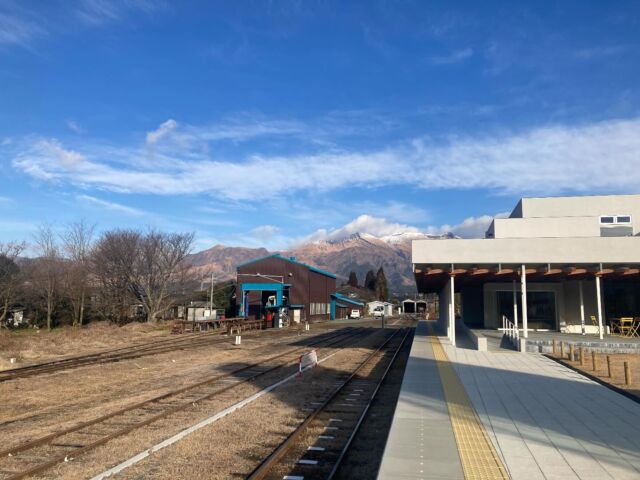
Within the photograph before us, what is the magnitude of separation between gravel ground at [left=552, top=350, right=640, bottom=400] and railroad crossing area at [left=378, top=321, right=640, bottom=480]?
0.93m

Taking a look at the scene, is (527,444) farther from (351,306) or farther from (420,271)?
(351,306)

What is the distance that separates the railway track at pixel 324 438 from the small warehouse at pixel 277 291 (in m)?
36.8

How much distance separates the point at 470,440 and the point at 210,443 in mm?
4420

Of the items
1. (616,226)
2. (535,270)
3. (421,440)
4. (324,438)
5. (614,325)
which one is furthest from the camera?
(616,226)

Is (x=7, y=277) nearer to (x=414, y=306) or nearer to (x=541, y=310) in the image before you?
(x=541, y=310)

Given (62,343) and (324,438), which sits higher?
(324,438)

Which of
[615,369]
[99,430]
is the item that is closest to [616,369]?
[615,369]

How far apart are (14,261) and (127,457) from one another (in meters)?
49.7

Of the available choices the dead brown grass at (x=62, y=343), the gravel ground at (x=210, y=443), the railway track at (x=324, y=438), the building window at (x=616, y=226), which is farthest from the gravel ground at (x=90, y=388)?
the building window at (x=616, y=226)

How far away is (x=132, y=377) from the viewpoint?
16.8 meters

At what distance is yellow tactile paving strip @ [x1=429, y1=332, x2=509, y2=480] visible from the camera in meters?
6.12

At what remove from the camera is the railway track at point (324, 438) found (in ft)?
23.7

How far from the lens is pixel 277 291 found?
52219mm

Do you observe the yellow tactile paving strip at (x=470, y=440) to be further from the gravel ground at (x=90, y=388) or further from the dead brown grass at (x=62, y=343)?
the dead brown grass at (x=62, y=343)
